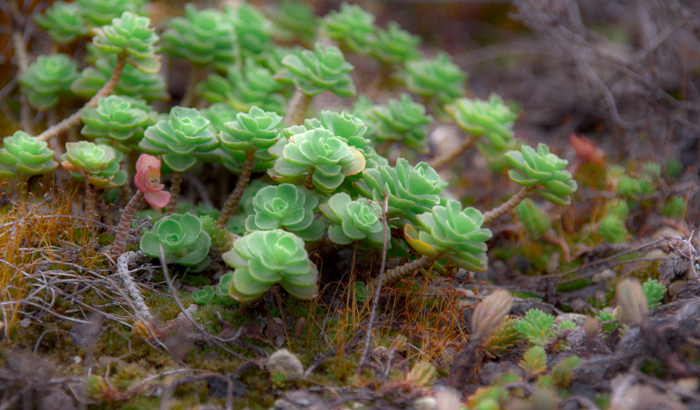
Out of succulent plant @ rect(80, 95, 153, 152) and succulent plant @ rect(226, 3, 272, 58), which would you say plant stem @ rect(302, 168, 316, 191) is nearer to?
succulent plant @ rect(80, 95, 153, 152)

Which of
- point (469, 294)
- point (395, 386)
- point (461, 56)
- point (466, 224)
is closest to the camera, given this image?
point (395, 386)

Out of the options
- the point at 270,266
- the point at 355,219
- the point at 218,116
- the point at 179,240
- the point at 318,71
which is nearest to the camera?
the point at 270,266

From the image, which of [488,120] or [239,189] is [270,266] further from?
[488,120]

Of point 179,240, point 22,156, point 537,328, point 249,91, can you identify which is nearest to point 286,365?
point 179,240

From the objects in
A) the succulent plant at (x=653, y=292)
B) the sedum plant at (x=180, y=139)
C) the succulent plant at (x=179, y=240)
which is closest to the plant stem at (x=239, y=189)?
the sedum plant at (x=180, y=139)

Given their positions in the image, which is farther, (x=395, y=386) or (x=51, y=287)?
(x=51, y=287)

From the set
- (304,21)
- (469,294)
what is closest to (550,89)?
(304,21)

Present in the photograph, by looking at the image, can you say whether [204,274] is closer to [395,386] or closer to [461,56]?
[395,386]
